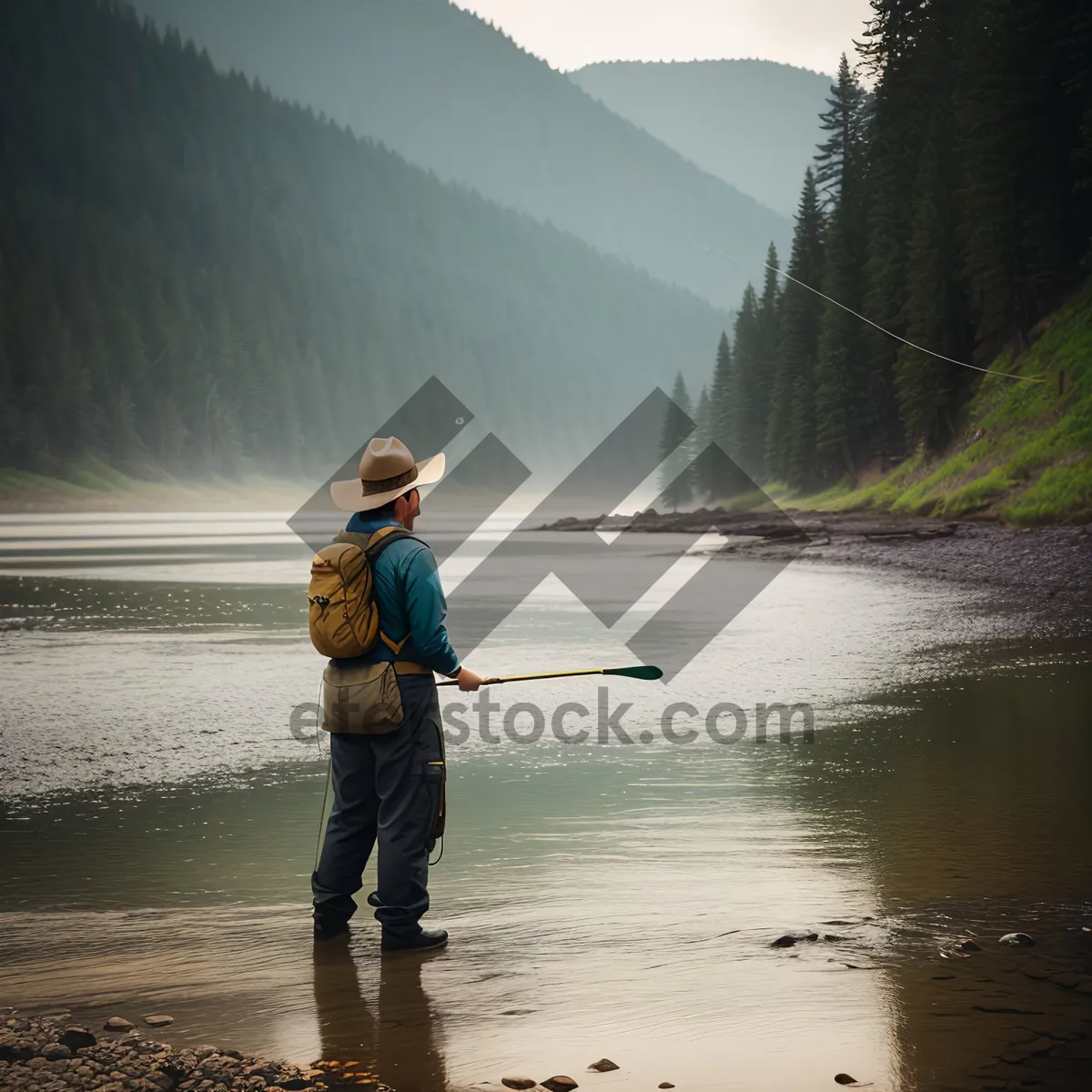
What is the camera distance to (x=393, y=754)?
525 cm

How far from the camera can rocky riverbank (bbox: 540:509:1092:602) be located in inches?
922

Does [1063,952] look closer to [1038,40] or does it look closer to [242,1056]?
[242,1056]

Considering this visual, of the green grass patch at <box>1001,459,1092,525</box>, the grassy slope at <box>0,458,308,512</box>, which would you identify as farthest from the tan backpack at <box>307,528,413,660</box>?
the grassy slope at <box>0,458,308,512</box>

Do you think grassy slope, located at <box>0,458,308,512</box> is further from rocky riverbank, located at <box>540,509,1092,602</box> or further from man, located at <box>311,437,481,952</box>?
man, located at <box>311,437,481,952</box>

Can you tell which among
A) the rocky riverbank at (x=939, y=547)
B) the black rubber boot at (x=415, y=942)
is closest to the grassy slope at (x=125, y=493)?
the rocky riverbank at (x=939, y=547)

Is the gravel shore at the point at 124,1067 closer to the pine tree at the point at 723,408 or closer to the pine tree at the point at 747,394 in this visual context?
the pine tree at the point at 747,394

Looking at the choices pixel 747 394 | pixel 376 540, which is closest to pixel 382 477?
pixel 376 540

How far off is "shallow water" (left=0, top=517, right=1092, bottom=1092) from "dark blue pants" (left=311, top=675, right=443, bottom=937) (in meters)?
0.23

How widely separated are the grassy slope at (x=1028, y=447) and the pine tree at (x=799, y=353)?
19828mm

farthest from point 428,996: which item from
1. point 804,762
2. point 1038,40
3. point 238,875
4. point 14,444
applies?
point 14,444

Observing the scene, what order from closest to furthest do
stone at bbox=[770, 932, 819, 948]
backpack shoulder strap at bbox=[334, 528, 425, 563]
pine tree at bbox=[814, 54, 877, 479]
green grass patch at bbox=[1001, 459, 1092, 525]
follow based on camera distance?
stone at bbox=[770, 932, 819, 948] < backpack shoulder strap at bbox=[334, 528, 425, 563] < green grass patch at bbox=[1001, 459, 1092, 525] < pine tree at bbox=[814, 54, 877, 479]

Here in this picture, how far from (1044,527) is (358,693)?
2677 cm

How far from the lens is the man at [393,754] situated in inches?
205

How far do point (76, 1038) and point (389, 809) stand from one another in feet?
5.13
